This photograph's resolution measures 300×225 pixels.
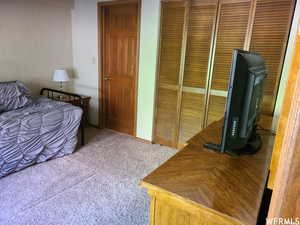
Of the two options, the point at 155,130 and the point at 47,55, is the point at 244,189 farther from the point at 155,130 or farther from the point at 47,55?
the point at 47,55

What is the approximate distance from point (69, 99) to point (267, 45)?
2.85m

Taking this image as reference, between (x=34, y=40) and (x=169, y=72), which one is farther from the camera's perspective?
(x=34, y=40)

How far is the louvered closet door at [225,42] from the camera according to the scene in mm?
2342

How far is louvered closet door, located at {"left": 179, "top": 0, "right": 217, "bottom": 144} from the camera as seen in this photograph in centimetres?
255

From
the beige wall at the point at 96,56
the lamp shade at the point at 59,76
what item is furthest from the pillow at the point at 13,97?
the beige wall at the point at 96,56

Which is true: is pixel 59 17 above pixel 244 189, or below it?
above

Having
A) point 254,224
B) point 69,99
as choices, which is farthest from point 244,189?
point 69,99

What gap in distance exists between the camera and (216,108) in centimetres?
268

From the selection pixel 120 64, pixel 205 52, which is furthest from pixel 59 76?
pixel 205 52

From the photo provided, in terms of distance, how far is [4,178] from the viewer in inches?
88.1

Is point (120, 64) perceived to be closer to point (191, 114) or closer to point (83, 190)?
point (191, 114)

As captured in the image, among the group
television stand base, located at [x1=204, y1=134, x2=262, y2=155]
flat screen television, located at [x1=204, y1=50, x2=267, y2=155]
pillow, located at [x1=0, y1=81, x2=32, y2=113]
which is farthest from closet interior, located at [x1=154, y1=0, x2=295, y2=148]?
pillow, located at [x1=0, y1=81, x2=32, y2=113]

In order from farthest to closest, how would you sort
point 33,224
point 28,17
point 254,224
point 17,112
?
point 28,17
point 17,112
point 33,224
point 254,224

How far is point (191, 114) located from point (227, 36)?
1.04 meters
